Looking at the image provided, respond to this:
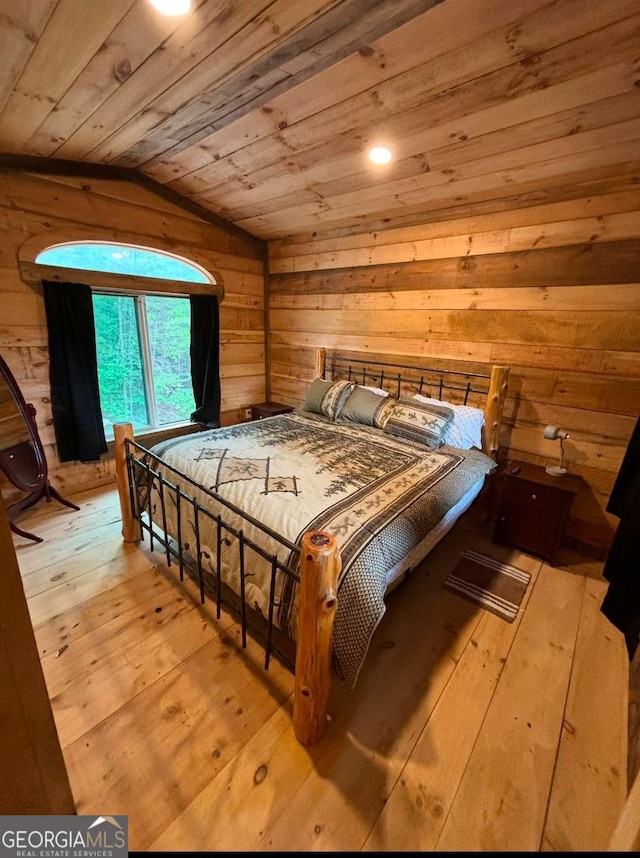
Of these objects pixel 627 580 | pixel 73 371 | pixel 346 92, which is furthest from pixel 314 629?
pixel 73 371

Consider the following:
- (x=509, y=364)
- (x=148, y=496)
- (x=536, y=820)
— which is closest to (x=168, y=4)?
(x=148, y=496)

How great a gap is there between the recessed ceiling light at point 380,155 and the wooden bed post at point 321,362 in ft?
5.54

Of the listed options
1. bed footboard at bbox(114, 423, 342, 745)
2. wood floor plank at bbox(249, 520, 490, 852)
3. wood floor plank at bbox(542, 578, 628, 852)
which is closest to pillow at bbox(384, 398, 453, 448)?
wood floor plank at bbox(249, 520, 490, 852)

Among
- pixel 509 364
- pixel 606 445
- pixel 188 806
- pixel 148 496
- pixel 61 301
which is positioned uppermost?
pixel 61 301

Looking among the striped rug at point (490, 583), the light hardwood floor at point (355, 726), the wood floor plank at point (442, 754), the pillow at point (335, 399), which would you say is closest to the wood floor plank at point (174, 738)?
the light hardwood floor at point (355, 726)

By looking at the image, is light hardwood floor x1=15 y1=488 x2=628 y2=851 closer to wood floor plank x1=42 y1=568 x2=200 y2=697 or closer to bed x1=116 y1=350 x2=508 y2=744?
wood floor plank x1=42 y1=568 x2=200 y2=697

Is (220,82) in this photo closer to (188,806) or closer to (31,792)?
(31,792)

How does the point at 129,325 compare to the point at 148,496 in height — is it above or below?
above

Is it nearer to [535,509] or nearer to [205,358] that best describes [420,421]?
[535,509]

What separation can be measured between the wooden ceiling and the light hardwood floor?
2477mm

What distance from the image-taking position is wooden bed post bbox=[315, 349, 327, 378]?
3.57 meters

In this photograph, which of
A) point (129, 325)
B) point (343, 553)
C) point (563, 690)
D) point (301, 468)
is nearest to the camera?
point (343, 553)

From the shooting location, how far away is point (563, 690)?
151 centimetres

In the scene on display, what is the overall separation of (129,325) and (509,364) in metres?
3.24
